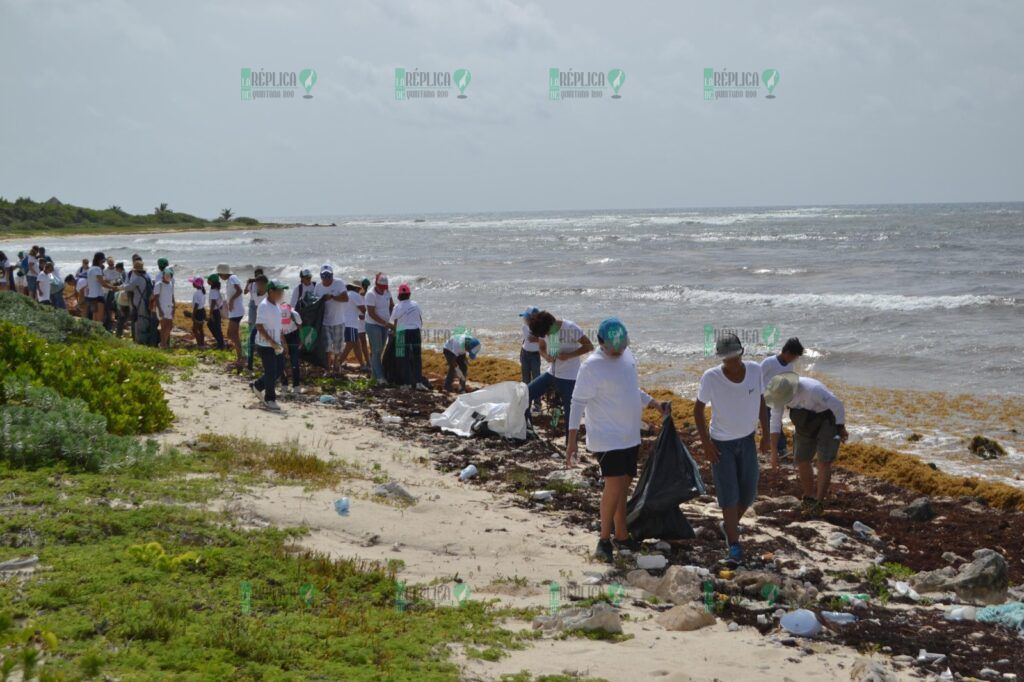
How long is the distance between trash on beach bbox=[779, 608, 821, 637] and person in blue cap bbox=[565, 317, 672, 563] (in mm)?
1480

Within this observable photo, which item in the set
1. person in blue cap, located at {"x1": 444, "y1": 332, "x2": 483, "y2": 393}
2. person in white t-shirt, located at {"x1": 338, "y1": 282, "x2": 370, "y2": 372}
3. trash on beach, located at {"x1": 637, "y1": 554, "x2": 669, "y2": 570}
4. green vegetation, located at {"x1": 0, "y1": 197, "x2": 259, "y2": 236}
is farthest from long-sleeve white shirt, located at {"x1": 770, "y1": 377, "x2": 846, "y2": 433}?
green vegetation, located at {"x1": 0, "y1": 197, "x2": 259, "y2": 236}

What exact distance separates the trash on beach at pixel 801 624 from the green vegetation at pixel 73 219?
72.9 metres

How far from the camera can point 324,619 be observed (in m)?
4.71

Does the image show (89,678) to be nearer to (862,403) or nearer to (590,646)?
(590,646)

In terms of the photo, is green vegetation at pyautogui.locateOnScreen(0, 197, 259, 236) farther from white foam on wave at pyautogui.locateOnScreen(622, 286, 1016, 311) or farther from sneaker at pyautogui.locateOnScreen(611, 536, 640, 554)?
sneaker at pyautogui.locateOnScreen(611, 536, 640, 554)

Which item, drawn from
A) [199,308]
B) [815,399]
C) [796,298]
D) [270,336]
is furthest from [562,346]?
[796,298]

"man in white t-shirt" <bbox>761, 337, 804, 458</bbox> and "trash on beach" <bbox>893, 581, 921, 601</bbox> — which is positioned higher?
"man in white t-shirt" <bbox>761, 337, 804, 458</bbox>

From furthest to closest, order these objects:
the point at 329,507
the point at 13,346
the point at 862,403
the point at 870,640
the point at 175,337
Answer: the point at 175,337 → the point at 862,403 → the point at 13,346 → the point at 329,507 → the point at 870,640

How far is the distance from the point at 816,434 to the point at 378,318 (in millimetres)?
6731

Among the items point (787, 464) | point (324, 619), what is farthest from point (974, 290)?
point (324, 619)

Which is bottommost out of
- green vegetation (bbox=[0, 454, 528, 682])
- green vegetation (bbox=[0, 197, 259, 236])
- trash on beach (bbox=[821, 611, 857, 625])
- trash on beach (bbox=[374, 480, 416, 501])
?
trash on beach (bbox=[821, 611, 857, 625])

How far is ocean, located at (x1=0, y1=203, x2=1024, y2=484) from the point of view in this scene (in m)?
14.4

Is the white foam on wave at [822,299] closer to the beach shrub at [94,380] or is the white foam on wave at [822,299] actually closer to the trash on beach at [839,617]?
the beach shrub at [94,380]

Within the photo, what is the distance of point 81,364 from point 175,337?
9.37m
